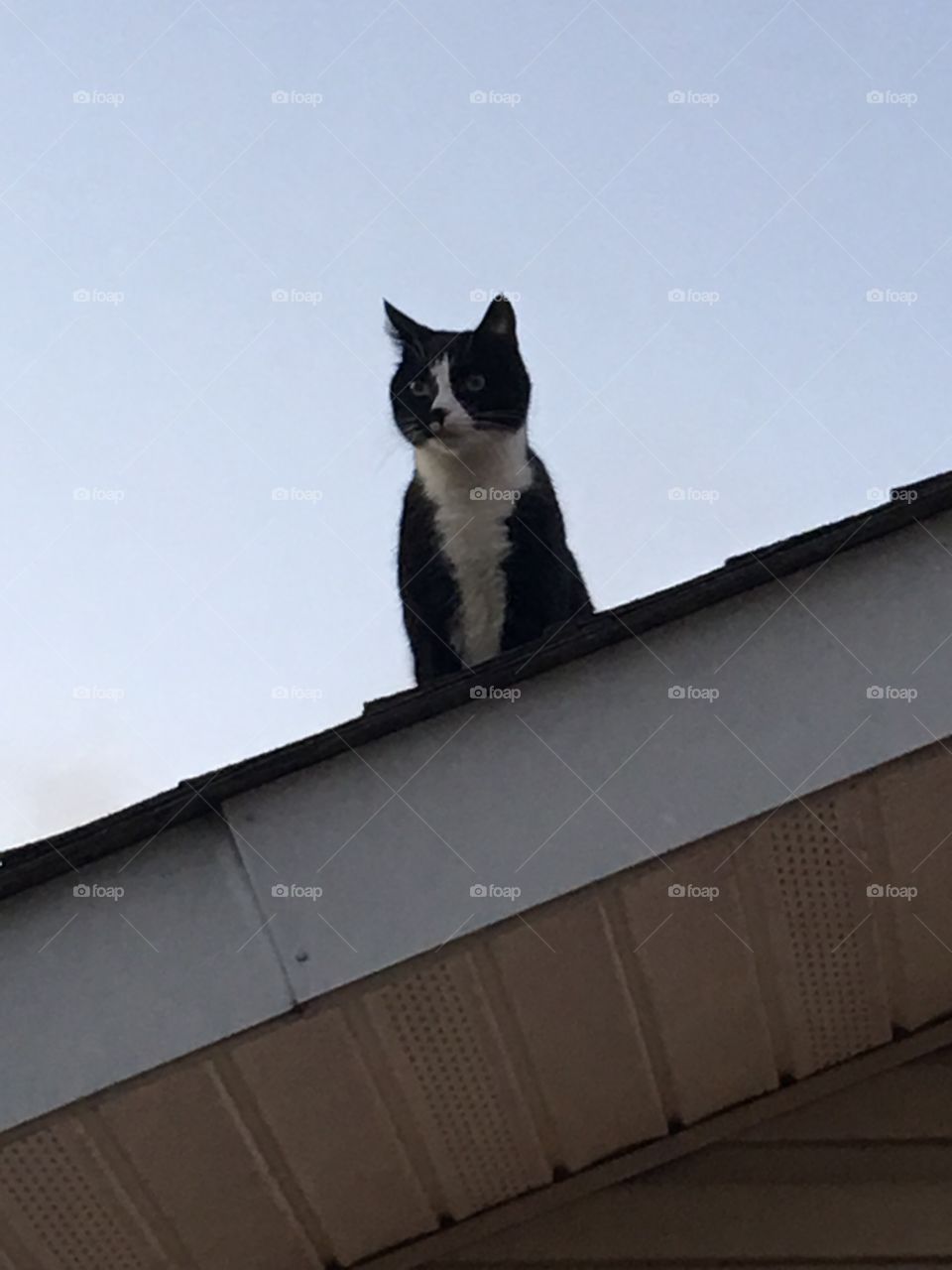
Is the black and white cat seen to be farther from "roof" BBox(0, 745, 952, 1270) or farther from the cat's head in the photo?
"roof" BBox(0, 745, 952, 1270)

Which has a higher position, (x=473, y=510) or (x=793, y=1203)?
(x=473, y=510)

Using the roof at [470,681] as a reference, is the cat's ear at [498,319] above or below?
above

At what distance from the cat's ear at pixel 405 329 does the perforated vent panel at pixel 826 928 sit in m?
2.07

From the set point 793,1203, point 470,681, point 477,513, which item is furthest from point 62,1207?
point 477,513

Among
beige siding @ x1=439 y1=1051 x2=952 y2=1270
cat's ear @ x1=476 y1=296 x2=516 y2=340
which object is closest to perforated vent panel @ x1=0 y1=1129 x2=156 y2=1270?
beige siding @ x1=439 y1=1051 x2=952 y2=1270

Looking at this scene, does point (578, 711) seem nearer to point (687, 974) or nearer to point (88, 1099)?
point (687, 974)

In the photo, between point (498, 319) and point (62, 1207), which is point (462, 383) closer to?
point (498, 319)

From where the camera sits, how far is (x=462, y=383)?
357 centimetres

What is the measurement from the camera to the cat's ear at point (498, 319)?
3.66 meters

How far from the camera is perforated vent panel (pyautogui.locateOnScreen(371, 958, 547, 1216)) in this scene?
1885 millimetres

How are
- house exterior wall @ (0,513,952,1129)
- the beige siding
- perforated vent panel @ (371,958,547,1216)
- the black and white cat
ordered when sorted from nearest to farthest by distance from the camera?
house exterior wall @ (0,513,952,1129) < perforated vent panel @ (371,958,547,1216) < the beige siding < the black and white cat

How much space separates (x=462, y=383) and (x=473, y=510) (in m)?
0.41

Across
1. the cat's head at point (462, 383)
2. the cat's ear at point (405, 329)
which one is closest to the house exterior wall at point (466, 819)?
the cat's head at point (462, 383)

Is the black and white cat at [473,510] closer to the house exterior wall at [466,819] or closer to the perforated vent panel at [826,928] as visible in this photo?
the perforated vent panel at [826,928]
